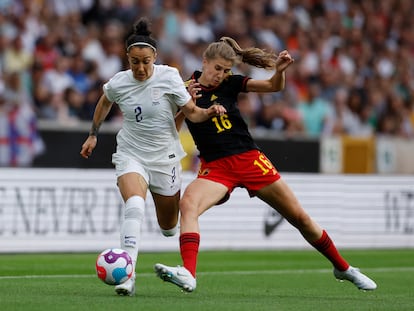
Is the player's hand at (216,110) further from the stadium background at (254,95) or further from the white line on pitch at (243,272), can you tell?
the stadium background at (254,95)

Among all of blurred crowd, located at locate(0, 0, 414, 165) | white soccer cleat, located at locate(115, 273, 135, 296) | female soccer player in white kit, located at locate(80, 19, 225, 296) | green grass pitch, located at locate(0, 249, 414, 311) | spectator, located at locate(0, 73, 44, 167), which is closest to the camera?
green grass pitch, located at locate(0, 249, 414, 311)

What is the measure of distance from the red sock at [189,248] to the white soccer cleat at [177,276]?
157 mm

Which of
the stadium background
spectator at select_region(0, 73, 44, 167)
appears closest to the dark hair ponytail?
the stadium background

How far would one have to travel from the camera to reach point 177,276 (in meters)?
8.76

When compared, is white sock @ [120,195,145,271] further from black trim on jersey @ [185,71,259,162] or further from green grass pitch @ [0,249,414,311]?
black trim on jersey @ [185,71,259,162]

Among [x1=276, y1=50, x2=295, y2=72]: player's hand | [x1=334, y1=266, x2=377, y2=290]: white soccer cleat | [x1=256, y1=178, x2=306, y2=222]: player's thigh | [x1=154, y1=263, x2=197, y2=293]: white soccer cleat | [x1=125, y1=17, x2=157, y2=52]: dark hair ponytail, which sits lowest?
[x1=334, y1=266, x2=377, y2=290]: white soccer cleat

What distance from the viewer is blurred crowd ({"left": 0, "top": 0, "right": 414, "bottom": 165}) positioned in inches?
707

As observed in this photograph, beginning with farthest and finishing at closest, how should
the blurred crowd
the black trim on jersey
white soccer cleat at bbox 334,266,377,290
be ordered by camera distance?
1. the blurred crowd
2. white soccer cleat at bbox 334,266,377,290
3. the black trim on jersey

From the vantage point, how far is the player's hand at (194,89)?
9663 millimetres

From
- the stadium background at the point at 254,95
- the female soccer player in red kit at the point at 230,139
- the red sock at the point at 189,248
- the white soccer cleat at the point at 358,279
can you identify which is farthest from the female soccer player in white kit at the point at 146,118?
the stadium background at the point at 254,95

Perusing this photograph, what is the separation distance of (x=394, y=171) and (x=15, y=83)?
306 inches

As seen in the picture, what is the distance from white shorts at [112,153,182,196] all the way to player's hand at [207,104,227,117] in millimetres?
744

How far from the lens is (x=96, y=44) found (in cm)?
1934

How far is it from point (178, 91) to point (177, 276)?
1.67 meters
